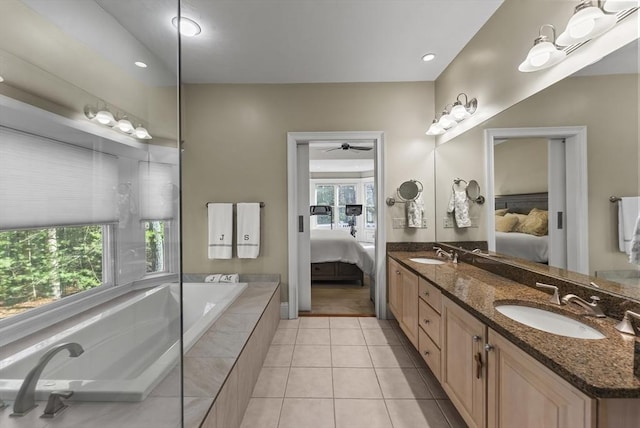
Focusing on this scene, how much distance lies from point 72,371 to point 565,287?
6.89 feet

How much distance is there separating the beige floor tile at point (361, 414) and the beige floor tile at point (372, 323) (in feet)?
3.49

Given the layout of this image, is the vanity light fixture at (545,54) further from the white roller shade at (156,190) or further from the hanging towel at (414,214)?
the white roller shade at (156,190)

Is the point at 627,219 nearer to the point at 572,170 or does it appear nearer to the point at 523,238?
the point at 572,170

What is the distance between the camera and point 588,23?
114 centimetres

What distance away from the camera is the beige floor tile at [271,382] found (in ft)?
5.64

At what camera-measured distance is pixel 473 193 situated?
2201mm

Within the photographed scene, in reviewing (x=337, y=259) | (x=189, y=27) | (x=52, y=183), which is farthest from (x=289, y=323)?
(x=189, y=27)

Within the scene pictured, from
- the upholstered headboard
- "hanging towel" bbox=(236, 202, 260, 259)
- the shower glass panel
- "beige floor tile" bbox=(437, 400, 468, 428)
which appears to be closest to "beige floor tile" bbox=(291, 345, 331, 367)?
"beige floor tile" bbox=(437, 400, 468, 428)

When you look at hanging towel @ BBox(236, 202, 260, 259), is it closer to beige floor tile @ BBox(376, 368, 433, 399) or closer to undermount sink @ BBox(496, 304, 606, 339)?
beige floor tile @ BBox(376, 368, 433, 399)

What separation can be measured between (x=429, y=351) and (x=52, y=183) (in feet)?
6.78

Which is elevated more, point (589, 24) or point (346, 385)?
point (589, 24)

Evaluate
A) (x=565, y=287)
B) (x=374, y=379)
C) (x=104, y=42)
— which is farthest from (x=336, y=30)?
(x=374, y=379)

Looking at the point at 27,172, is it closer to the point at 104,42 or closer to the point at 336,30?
the point at 104,42

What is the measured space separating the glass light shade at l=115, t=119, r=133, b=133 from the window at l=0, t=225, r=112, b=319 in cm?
38
